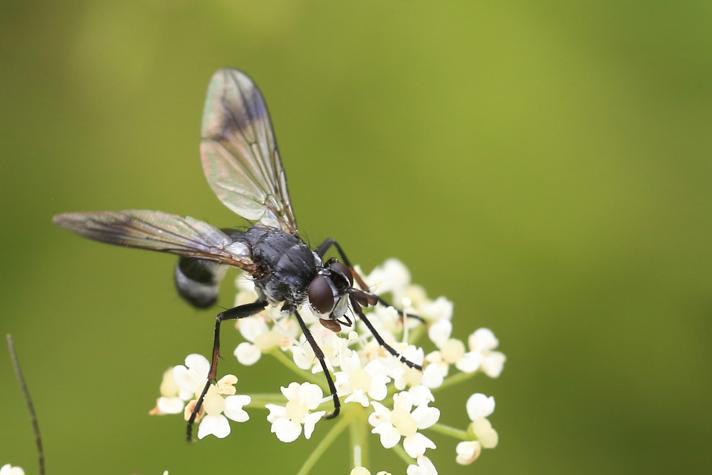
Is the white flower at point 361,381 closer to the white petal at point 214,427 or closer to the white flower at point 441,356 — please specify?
the white flower at point 441,356

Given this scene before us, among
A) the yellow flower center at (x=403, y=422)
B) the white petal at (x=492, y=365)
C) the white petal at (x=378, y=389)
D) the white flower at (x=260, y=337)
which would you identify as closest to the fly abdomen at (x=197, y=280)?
the white flower at (x=260, y=337)

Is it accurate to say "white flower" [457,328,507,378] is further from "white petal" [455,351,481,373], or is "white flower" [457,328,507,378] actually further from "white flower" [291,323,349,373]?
"white flower" [291,323,349,373]

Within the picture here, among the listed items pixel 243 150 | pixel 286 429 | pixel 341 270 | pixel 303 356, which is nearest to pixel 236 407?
pixel 286 429

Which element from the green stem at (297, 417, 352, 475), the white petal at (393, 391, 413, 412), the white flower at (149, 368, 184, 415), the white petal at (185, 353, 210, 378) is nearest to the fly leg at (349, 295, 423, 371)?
the white petal at (393, 391, 413, 412)

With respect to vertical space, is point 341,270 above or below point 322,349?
above

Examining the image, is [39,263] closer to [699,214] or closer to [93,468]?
[93,468]

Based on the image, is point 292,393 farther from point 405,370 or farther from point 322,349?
point 405,370

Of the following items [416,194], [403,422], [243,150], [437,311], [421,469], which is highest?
[416,194]
